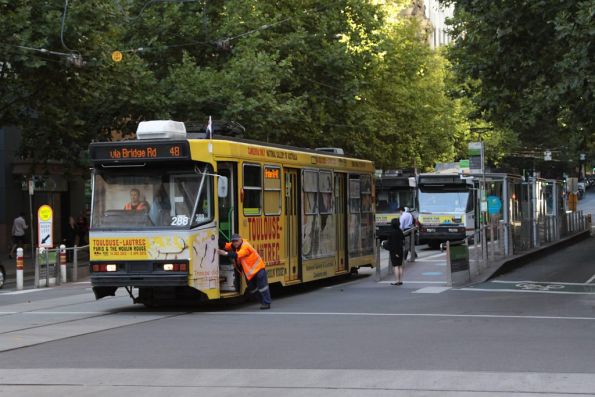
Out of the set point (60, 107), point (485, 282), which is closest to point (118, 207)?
point (485, 282)

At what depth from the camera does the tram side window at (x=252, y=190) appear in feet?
54.4

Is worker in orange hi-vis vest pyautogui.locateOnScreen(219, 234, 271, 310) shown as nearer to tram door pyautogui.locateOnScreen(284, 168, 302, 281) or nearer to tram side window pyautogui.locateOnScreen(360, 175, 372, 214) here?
tram door pyautogui.locateOnScreen(284, 168, 302, 281)

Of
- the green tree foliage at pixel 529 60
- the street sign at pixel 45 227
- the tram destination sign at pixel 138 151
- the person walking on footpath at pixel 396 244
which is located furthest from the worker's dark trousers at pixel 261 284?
the street sign at pixel 45 227

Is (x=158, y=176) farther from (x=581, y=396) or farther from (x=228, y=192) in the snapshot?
(x=581, y=396)

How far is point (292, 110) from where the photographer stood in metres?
32.4

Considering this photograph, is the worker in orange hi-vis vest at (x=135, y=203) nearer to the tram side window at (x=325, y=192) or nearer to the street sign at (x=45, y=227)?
the tram side window at (x=325, y=192)

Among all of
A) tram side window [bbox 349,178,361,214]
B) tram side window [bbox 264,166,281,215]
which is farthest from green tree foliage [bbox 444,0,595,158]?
tram side window [bbox 264,166,281,215]

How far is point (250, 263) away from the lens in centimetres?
1586

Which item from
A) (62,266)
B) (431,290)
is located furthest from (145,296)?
(62,266)

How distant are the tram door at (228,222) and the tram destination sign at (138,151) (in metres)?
1.13

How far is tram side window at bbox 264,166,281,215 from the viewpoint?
17328mm

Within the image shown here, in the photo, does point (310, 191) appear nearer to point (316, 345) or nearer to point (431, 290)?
point (431, 290)

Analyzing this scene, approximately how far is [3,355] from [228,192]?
5.76 metres

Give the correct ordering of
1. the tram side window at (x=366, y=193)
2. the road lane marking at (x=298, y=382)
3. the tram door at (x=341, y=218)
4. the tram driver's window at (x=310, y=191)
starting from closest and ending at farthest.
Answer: the road lane marking at (x=298, y=382), the tram driver's window at (x=310, y=191), the tram door at (x=341, y=218), the tram side window at (x=366, y=193)
